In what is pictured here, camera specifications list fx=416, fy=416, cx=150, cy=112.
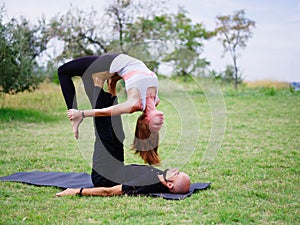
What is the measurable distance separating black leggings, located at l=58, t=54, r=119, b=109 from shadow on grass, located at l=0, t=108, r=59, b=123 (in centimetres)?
502

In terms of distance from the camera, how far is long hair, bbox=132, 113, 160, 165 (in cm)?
344

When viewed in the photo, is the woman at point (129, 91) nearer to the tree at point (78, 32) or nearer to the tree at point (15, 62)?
the tree at point (15, 62)

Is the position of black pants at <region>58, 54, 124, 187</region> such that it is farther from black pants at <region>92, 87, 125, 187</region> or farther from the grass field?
the grass field

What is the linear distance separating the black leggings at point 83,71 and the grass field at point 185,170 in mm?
875

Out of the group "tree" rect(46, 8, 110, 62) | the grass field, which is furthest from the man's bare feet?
"tree" rect(46, 8, 110, 62)

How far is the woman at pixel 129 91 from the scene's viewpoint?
3.36 m

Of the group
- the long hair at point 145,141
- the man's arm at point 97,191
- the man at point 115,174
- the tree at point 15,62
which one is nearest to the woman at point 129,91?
the long hair at point 145,141

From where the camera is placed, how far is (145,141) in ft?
11.4

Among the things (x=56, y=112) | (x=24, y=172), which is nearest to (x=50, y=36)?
(x=56, y=112)

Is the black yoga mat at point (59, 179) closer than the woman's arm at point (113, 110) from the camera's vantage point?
No

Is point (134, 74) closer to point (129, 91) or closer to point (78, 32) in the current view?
point (129, 91)

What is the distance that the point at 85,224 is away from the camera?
2.84 metres

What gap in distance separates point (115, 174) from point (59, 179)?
2.57 feet

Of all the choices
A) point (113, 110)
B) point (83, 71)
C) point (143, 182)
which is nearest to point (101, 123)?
point (113, 110)
